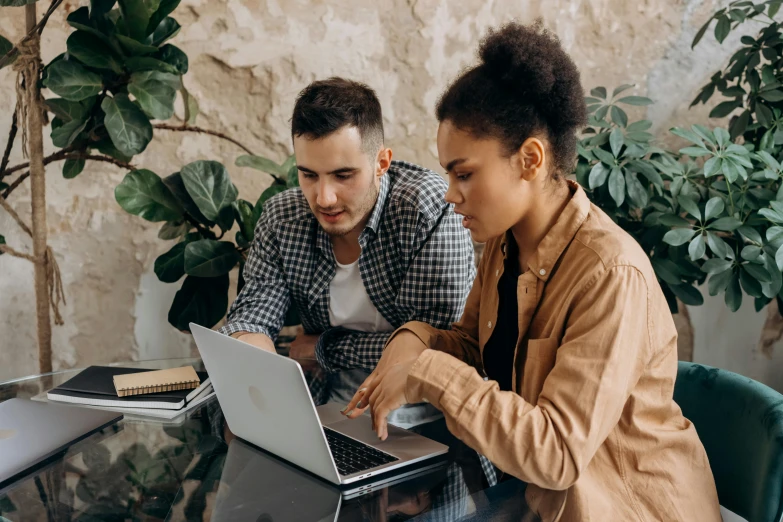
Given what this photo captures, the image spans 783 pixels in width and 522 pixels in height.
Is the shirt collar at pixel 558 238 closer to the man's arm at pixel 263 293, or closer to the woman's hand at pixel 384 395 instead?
the woman's hand at pixel 384 395

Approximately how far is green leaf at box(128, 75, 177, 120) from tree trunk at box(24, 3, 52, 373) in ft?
0.95

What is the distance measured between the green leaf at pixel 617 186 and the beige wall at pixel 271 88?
0.68m

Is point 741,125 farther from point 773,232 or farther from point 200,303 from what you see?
point 200,303

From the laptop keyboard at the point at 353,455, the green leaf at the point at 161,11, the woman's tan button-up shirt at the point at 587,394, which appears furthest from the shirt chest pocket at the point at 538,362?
the green leaf at the point at 161,11

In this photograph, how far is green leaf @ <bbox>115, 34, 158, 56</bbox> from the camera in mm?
1928

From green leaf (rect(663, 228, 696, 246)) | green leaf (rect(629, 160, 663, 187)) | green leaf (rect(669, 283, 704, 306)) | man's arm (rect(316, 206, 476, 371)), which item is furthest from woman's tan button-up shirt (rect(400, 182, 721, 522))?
green leaf (rect(669, 283, 704, 306))

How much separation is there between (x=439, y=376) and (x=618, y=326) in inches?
10.0

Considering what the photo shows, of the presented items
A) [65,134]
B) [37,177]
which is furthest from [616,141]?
[37,177]

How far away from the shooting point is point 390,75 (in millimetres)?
2633

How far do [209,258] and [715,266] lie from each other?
Result: 140 centimetres

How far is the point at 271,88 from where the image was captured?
2.54m

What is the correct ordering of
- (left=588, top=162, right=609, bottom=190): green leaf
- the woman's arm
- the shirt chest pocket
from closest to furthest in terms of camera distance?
the woman's arm
the shirt chest pocket
(left=588, top=162, right=609, bottom=190): green leaf

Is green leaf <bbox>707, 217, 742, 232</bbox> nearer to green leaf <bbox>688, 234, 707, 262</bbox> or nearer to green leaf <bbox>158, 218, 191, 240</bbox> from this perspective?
green leaf <bbox>688, 234, 707, 262</bbox>

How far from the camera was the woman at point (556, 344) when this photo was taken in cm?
97
